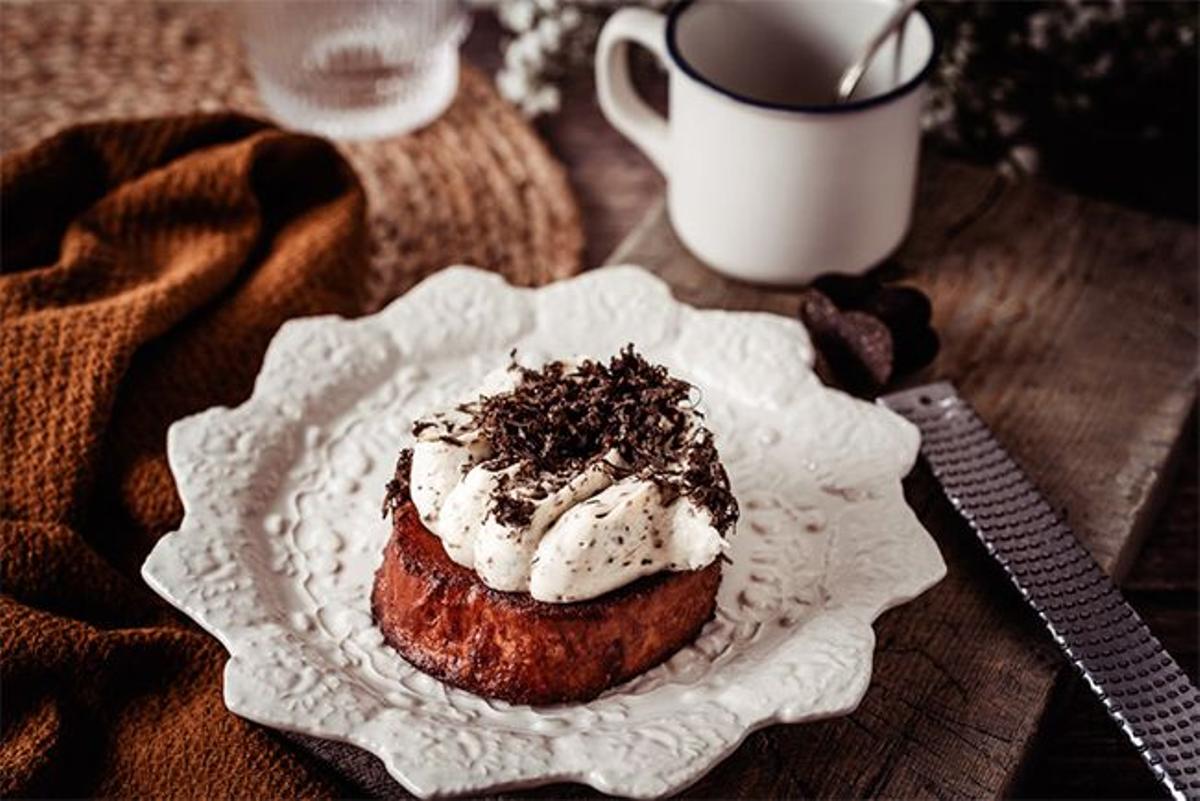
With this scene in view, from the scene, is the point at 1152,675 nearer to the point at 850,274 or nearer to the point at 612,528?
the point at 612,528

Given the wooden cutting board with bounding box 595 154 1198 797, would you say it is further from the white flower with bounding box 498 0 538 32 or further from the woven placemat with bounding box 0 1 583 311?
the white flower with bounding box 498 0 538 32

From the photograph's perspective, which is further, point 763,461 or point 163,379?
point 163,379

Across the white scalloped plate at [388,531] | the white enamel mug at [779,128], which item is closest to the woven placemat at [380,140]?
the white enamel mug at [779,128]

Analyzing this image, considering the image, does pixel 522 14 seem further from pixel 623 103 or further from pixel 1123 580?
pixel 1123 580

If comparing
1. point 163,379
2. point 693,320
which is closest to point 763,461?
point 693,320

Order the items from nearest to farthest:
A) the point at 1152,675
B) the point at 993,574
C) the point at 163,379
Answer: the point at 1152,675 → the point at 993,574 → the point at 163,379

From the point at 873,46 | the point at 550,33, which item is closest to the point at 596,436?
the point at 873,46

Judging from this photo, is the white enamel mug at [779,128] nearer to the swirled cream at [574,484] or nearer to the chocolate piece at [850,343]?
the chocolate piece at [850,343]
